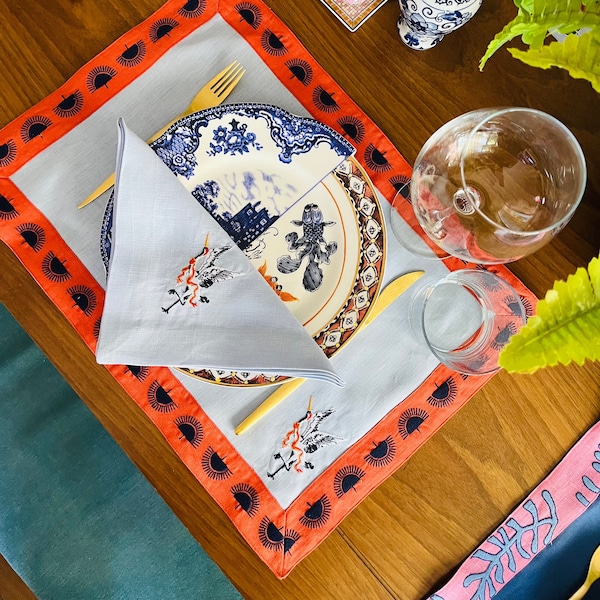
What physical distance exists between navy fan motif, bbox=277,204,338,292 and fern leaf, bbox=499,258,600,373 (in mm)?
247

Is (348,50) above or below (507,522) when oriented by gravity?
above

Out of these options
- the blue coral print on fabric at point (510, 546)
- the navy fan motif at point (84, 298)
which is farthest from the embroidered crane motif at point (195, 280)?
the blue coral print on fabric at point (510, 546)

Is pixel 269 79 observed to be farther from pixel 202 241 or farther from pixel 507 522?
pixel 507 522

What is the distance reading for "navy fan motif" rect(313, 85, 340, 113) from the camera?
0.60 meters

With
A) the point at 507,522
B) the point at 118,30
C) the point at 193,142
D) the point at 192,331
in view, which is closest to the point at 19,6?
the point at 118,30

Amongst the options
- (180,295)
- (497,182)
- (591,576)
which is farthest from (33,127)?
(591,576)

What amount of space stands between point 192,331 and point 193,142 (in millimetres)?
182

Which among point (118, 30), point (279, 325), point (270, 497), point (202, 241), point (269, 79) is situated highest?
point (118, 30)

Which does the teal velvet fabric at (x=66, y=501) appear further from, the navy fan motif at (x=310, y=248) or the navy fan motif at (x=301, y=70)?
the navy fan motif at (x=301, y=70)

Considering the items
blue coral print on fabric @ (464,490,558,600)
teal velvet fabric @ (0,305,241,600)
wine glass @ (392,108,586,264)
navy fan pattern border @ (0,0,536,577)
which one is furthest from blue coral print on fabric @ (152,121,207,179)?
blue coral print on fabric @ (464,490,558,600)

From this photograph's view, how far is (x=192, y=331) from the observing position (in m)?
0.51

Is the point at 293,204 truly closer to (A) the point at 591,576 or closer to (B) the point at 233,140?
(B) the point at 233,140

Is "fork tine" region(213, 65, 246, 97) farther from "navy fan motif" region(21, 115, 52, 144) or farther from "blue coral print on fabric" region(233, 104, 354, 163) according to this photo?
"navy fan motif" region(21, 115, 52, 144)

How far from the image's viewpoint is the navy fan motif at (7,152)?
580 millimetres
